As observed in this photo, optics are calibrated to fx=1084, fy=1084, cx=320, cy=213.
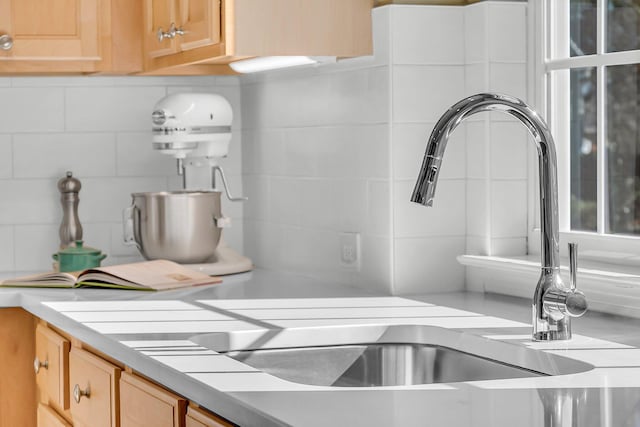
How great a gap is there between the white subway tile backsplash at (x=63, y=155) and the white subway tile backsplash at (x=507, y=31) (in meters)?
1.27

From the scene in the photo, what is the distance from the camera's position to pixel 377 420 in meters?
1.24

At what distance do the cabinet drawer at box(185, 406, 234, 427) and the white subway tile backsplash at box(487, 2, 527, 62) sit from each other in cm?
121

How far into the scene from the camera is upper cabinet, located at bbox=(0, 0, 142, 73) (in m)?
2.82

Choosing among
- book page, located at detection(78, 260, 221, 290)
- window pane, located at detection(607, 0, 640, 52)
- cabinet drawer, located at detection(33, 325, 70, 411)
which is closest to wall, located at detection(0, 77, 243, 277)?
book page, located at detection(78, 260, 221, 290)

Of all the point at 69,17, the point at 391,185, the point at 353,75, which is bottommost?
the point at 391,185

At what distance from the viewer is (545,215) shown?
1.73m

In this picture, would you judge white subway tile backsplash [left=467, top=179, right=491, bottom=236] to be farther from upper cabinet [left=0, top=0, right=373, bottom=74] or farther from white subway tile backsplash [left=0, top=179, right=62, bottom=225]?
white subway tile backsplash [left=0, top=179, right=62, bottom=225]

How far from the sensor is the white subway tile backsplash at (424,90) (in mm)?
2441

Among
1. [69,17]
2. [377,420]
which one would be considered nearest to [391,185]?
[69,17]

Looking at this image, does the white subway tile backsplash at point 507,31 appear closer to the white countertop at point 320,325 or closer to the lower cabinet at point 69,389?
the white countertop at point 320,325

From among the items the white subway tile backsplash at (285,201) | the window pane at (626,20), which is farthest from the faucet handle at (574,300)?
the window pane at (626,20)

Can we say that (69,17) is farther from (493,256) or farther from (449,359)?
(449,359)

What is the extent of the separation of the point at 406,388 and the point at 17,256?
1996 mm

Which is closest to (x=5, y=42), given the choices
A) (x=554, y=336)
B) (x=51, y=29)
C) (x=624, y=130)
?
(x=51, y=29)
